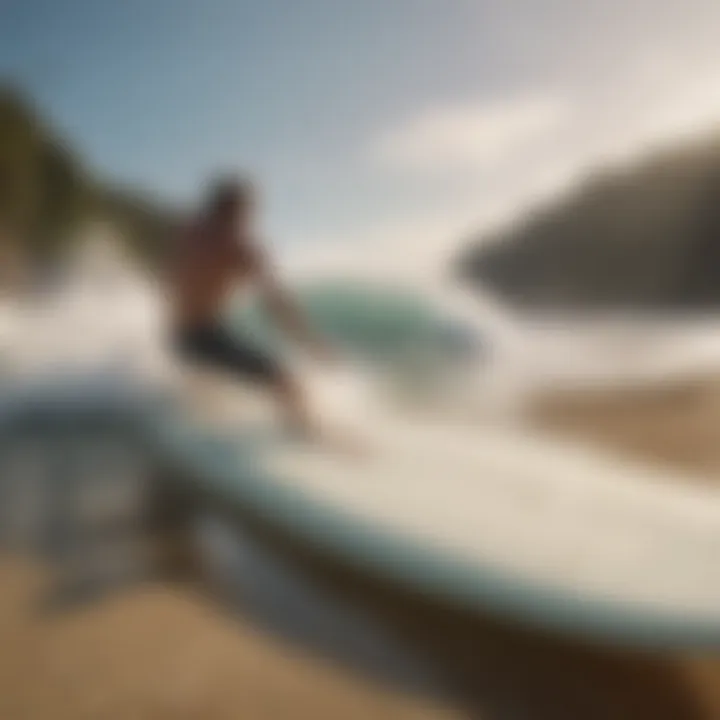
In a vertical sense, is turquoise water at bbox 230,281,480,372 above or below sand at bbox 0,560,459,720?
above

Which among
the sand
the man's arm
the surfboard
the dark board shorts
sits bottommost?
the sand

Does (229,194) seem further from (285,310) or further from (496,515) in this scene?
(496,515)

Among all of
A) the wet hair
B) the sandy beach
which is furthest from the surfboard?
the wet hair

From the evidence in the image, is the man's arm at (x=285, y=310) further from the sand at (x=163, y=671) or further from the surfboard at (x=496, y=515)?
the sand at (x=163, y=671)

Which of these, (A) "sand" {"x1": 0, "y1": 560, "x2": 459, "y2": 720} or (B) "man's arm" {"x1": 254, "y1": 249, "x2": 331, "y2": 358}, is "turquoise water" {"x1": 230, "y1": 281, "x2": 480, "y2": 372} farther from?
(A) "sand" {"x1": 0, "y1": 560, "x2": 459, "y2": 720}

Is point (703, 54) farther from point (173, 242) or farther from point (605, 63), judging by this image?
point (173, 242)

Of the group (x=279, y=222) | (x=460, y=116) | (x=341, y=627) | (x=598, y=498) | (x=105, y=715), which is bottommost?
(x=105, y=715)

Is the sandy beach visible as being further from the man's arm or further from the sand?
the man's arm

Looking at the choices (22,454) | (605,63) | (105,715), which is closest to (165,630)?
(105,715)
